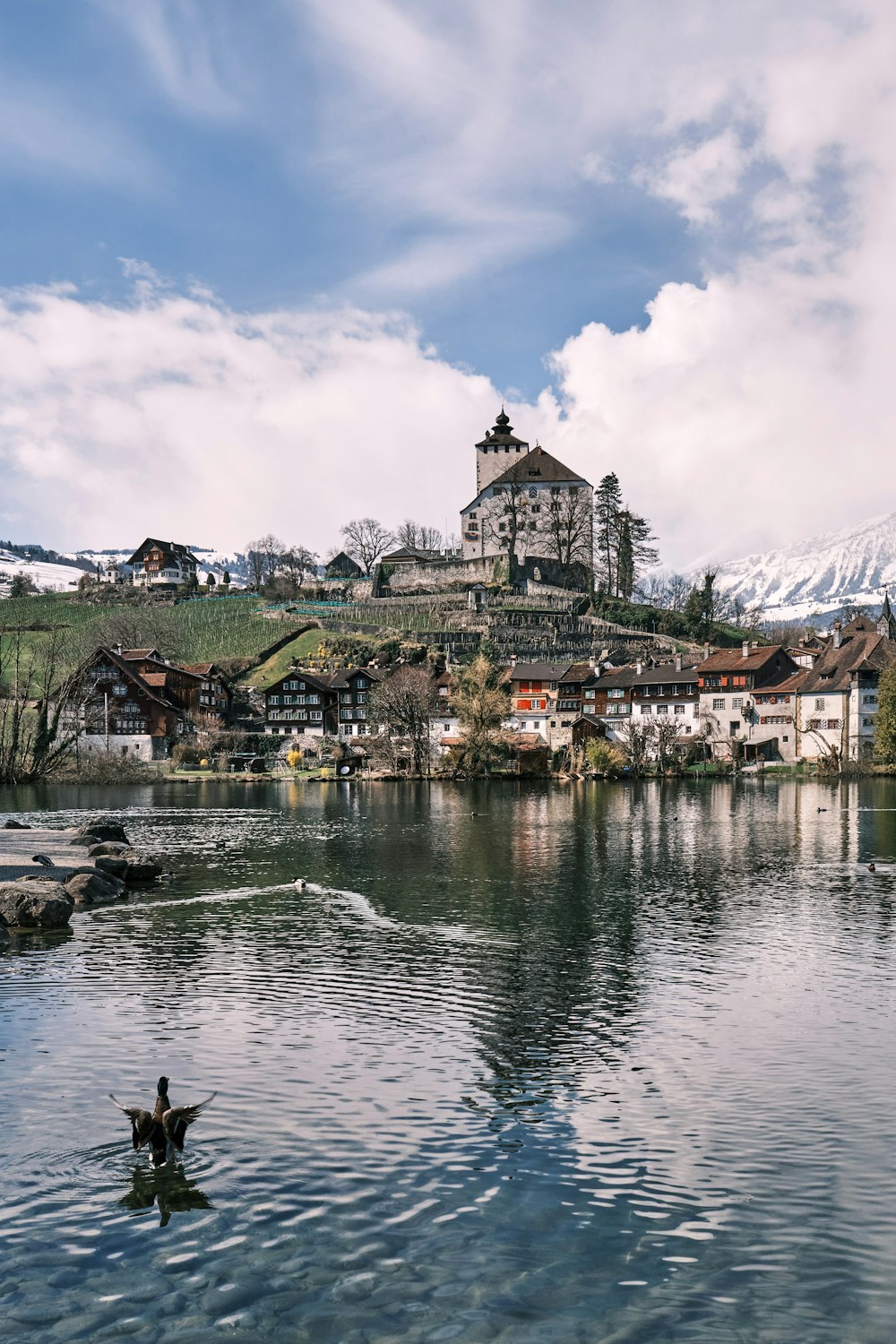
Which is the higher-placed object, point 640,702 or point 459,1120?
point 640,702

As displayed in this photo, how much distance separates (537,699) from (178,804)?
56.2 meters

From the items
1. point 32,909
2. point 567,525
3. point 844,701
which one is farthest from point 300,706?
point 32,909

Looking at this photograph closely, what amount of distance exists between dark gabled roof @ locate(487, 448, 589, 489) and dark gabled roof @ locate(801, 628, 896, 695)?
71139 mm

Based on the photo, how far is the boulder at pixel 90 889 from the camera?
3791 centimetres

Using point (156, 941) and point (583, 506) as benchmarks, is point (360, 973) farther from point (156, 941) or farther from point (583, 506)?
point (583, 506)

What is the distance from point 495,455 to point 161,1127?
187 metres

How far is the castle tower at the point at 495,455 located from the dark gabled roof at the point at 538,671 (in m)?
67.5

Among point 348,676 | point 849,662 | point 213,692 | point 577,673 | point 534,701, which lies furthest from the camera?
point 213,692

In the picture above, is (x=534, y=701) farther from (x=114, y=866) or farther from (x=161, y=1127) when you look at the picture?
(x=161, y=1127)

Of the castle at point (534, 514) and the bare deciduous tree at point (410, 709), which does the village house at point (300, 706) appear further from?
the castle at point (534, 514)

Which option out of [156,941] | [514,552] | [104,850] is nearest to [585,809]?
[104,850]

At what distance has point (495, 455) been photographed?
196 m

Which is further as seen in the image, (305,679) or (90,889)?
(305,679)

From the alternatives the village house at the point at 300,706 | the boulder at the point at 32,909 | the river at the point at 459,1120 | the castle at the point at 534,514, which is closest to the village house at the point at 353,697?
the village house at the point at 300,706
